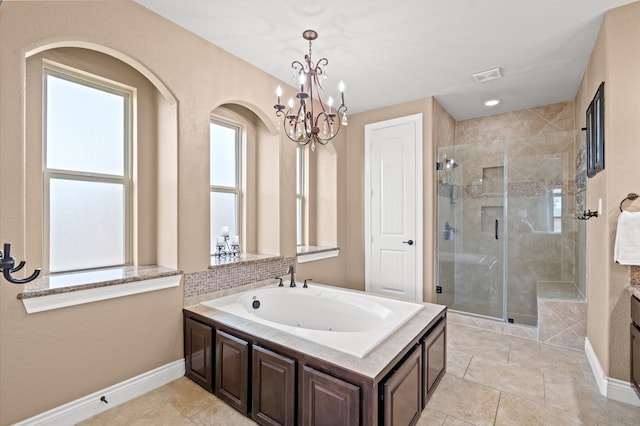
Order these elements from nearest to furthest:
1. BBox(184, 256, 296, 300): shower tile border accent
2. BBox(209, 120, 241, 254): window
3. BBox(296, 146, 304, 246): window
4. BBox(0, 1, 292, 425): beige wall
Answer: BBox(0, 1, 292, 425): beige wall < BBox(184, 256, 296, 300): shower tile border accent < BBox(209, 120, 241, 254): window < BBox(296, 146, 304, 246): window

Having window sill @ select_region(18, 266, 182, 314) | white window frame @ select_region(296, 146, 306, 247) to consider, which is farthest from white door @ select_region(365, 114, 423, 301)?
window sill @ select_region(18, 266, 182, 314)

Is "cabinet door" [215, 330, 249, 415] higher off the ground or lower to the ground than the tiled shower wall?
lower

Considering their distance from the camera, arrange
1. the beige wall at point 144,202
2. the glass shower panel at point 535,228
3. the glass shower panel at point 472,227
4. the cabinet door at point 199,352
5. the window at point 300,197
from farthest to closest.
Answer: the window at point 300,197 < the glass shower panel at point 472,227 < the glass shower panel at point 535,228 < the cabinet door at point 199,352 < the beige wall at point 144,202

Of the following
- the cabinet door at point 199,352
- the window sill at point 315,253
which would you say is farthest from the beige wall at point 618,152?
the cabinet door at point 199,352

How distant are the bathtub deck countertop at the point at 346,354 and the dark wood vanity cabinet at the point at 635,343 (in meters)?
1.10

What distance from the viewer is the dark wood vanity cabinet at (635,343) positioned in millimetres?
1883

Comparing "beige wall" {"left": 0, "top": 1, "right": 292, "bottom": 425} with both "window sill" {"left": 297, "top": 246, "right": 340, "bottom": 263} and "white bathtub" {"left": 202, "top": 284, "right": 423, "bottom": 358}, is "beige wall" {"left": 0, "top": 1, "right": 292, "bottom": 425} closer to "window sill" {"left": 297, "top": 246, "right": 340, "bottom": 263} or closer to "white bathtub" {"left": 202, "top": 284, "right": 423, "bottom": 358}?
"white bathtub" {"left": 202, "top": 284, "right": 423, "bottom": 358}

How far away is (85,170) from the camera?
2297mm

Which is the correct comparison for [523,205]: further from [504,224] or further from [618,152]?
[618,152]

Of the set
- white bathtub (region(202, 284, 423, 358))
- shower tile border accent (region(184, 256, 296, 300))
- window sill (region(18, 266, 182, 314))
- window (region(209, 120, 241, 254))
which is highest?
window (region(209, 120, 241, 254))

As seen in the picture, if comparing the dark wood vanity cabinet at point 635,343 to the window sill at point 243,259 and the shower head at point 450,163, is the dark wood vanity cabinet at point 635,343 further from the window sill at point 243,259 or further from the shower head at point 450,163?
the window sill at point 243,259

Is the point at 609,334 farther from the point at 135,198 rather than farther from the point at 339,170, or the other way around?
the point at 135,198

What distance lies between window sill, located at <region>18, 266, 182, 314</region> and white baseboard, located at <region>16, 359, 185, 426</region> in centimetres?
60

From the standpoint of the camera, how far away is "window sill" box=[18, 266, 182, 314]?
1.75 metres
